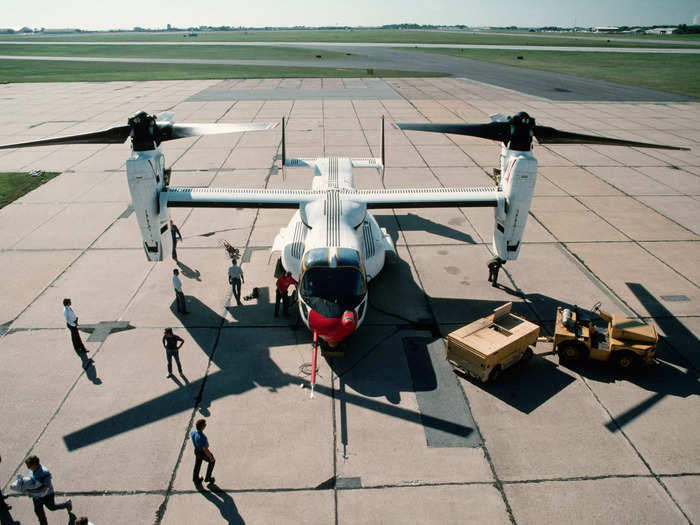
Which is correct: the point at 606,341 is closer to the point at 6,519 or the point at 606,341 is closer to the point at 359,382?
the point at 359,382

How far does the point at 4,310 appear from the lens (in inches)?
501

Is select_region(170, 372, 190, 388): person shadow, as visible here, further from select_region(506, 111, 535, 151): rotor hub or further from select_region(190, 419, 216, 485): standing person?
select_region(506, 111, 535, 151): rotor hub

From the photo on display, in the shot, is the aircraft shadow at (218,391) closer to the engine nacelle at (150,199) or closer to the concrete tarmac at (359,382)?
the concrete tarmac at (359,382)

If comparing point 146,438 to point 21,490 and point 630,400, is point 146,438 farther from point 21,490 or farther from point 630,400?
point 630,400

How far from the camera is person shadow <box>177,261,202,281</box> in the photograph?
14.7 meters

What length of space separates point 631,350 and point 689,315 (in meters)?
4.16

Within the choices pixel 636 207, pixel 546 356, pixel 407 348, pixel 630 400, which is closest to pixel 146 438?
pixel 407 348

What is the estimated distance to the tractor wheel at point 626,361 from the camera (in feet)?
34.1

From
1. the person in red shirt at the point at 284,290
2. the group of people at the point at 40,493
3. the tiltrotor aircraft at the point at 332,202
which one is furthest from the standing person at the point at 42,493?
the person in red shirt at the point at 284,290

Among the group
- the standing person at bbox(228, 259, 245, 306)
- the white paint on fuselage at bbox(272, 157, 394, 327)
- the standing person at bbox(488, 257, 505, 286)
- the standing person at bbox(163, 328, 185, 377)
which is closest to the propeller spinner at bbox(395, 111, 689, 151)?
the standing person at bbox(488, 257, 505, 286)

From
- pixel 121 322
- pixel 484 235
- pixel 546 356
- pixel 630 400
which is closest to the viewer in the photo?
pixel 630 400

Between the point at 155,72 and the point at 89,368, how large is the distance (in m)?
71.3

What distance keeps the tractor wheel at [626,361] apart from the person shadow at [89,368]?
490 inches

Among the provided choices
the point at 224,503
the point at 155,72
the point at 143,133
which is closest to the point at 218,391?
the point at 224,503
